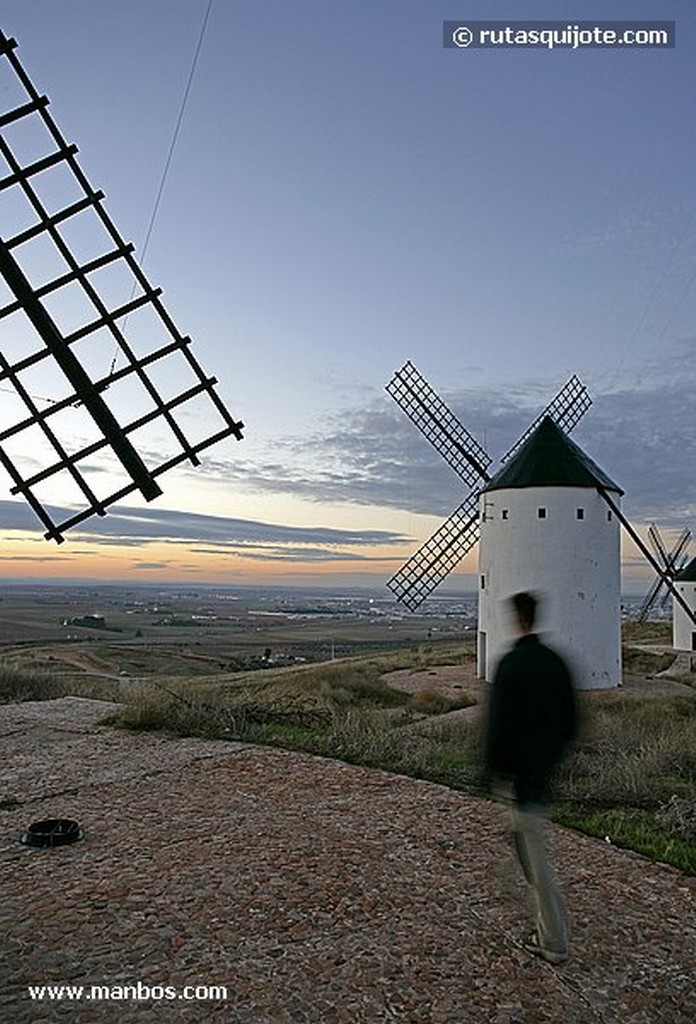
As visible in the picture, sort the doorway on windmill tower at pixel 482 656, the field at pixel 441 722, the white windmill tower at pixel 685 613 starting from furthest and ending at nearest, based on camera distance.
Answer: the white windmill tower at pixel 685 613
the doorway on windmill tower at pixel 482 656
the field at pixel 441 722

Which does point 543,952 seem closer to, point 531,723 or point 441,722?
point 531,723

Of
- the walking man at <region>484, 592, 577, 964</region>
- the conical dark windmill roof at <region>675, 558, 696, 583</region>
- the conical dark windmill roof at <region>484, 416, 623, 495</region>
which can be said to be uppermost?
the conical dark windmill roof at <region>484, 416, 623, 495</region>

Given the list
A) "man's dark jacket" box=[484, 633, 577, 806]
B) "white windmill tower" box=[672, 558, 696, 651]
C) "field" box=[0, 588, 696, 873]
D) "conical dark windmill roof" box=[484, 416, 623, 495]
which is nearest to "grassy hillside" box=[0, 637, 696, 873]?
"field" box=[0, 588, 696, 873]

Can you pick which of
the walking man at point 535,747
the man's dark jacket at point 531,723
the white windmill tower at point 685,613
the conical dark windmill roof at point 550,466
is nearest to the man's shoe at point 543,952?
the walking man at point 535,747

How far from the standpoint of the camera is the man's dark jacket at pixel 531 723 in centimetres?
454

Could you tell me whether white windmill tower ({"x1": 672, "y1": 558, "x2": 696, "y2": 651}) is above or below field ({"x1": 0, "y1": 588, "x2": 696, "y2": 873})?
above

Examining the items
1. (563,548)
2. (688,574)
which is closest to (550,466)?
(563,548)

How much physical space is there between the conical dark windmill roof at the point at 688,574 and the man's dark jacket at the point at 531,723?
28643 mm

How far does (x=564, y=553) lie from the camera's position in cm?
1911

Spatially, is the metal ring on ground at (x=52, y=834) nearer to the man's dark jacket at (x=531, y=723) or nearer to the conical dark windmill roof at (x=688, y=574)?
the man's dark jacket at (x=531, y=723)

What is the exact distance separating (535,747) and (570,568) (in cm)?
1510

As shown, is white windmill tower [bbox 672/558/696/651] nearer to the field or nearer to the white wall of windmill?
the field

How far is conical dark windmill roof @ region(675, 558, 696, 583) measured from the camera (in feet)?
101

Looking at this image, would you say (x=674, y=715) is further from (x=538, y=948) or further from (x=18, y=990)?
(x=18, y=990)
